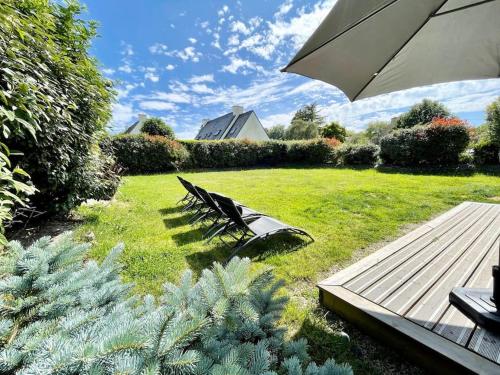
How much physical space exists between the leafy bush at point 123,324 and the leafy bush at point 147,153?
14303mm

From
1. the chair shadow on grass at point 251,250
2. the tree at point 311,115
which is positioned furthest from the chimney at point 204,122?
the chair shadow on grass at point 251,250

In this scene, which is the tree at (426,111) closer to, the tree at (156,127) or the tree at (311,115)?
the tree at (311,115)

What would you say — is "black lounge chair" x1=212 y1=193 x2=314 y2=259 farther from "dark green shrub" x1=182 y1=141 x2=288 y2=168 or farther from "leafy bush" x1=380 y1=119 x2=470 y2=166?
"dark green shrub" x1=182 y1=141 x2=288 y2=168

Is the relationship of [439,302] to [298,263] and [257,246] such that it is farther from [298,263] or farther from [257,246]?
[257,246]

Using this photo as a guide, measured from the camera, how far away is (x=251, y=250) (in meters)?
4.03

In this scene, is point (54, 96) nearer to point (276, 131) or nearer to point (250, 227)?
point (250, 227)

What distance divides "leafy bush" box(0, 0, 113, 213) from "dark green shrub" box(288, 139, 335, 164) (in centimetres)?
1540

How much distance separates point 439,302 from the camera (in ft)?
7.56

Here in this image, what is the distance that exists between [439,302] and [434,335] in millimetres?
565

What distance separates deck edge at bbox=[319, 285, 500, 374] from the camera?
165cm

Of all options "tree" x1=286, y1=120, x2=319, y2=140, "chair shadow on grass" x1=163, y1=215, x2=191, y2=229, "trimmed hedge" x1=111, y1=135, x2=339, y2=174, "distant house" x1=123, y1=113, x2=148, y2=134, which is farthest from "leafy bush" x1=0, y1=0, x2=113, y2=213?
"tree" x1=286, y1=120, x2=319, y2=140

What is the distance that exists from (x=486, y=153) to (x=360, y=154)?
5814 mm

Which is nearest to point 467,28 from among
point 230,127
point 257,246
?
point 257,246

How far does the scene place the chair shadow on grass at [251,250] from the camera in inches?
145
